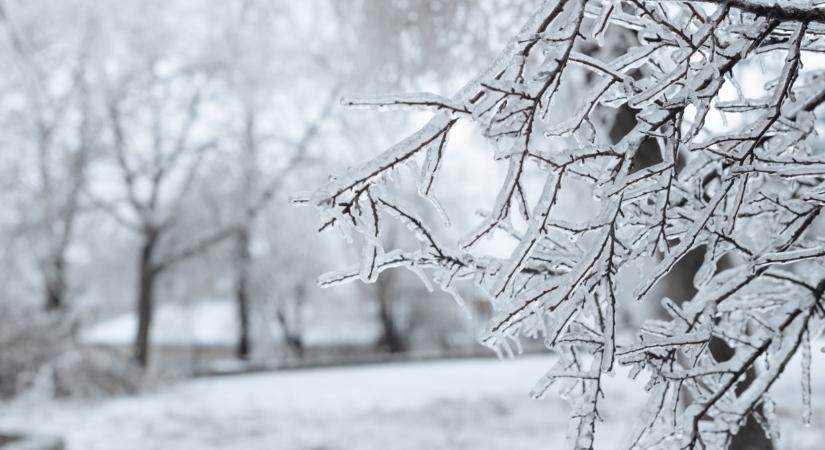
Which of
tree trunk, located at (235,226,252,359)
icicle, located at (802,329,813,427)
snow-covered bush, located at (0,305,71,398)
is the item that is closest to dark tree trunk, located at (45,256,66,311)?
snow-covered bush, located at (0,305,71,398)

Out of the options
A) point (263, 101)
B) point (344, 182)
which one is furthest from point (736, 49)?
point (263, 101)

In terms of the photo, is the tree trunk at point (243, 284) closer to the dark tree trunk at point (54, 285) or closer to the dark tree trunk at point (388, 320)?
the dark tree trunk at point (54, 285)

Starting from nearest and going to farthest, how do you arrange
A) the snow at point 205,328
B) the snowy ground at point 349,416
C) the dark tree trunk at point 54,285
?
the snowy ground at point 349,416 < the dark tree trunk at point 54,285 < the snow at point 205,328

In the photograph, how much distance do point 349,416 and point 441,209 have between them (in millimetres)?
6278

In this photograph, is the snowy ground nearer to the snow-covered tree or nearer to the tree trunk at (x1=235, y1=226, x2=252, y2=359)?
the snow-covered tree

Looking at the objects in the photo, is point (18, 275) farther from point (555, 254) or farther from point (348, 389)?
point (555, 254)

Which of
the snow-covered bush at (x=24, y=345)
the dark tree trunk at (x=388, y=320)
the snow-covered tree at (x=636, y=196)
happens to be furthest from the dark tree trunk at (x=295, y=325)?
the snow-covered tree at (x=636, y=196)

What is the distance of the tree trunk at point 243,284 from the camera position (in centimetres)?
1747

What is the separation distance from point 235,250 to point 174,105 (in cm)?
474

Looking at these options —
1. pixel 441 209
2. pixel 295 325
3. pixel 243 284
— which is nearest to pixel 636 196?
pixel 441 209

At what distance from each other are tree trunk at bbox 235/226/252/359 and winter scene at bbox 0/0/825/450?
5.0 inches

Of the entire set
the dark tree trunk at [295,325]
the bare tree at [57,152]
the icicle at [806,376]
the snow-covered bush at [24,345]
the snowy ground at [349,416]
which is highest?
the bare tree at [57,152]

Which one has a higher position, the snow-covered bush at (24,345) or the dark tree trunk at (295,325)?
the dark tree trunk at (295,325)

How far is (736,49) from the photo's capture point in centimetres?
146
